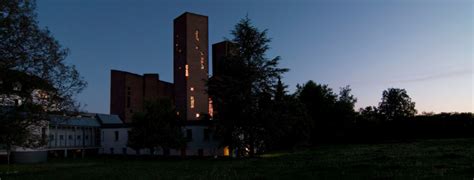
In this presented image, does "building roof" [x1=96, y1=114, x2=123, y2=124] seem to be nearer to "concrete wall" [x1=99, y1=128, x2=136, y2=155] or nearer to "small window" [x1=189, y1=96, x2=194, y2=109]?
"concrete wall" [x1=99, y1=128, x2=136, y2=155]

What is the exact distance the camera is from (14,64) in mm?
19156

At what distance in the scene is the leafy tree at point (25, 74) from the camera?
1919 cm

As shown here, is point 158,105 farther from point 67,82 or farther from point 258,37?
point 67,82

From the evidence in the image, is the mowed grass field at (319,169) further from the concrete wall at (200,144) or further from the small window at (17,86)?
the concrete wall at (200,144)

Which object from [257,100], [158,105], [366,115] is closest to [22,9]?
[257,100]

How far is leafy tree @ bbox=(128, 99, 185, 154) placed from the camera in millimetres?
47844

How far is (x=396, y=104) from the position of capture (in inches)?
4464

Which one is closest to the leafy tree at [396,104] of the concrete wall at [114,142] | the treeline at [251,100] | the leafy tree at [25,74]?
the treeline at [251,100]

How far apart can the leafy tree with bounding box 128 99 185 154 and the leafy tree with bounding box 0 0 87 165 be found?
1033 inches

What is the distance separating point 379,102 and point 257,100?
8461 cm

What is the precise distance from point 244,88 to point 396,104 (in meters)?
86.2

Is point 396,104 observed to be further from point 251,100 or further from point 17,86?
point 17,86

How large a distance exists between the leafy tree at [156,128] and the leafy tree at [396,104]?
78733 millimetres

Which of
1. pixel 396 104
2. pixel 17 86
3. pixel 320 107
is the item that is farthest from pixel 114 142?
pixel 396 104
